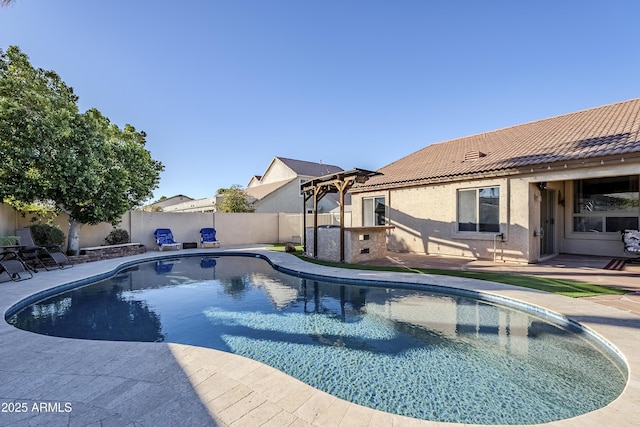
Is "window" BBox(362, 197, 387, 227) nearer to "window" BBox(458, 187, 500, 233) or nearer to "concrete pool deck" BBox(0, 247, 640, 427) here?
"window" BBox(458, 187, 500, 233)

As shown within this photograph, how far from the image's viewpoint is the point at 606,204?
1173 cm

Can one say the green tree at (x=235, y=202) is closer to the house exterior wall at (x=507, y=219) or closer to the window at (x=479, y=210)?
the house exterior wall at (x=507, y=219)

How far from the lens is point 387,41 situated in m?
13.7

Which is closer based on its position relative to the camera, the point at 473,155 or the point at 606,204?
→ the point at 606,204

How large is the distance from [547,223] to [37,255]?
20327mm

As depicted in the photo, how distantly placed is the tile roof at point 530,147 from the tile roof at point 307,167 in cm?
1556

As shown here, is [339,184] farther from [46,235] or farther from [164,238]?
[46,235]

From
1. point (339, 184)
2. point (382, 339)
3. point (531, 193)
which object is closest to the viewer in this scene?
point (382, 339)

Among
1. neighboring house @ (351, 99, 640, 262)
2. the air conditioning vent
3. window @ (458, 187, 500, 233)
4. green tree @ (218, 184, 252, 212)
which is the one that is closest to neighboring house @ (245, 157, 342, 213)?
green tree @ (218, 184, 252, 212)

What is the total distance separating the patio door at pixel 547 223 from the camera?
38.9ft

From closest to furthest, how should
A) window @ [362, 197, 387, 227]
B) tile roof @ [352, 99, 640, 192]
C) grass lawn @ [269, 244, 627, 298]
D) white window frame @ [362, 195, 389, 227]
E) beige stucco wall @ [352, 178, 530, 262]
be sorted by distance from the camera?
grass lawn @ [269, 244, 627, 298] → tile roof @ [352, 99, 640, 192] → beige stucco wall @ [352, 178, 530, 262] → white window frame @ [362, 195, 389, 227] → window @ [362, 197, 387, 227]

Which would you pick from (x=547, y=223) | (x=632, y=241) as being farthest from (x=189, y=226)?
(x=632, y=241)

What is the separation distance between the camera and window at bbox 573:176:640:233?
11.1 metres

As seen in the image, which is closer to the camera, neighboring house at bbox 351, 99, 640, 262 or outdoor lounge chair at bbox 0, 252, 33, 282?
outdoor lounge chair at bbox 0, 252, 33, 282
